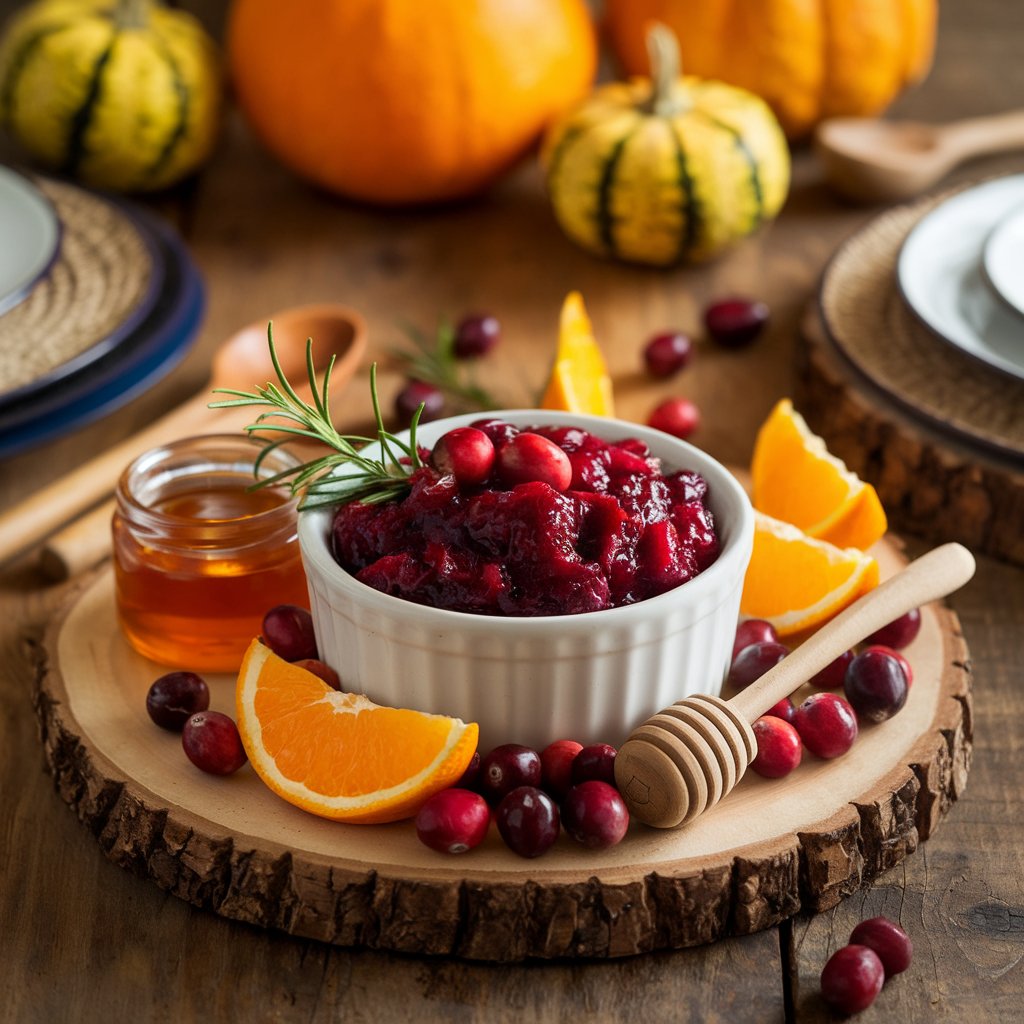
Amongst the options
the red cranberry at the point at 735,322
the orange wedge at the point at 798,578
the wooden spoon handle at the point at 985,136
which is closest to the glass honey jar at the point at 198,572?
the orange wedge at the point at 798,578

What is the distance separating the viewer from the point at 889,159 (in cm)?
329

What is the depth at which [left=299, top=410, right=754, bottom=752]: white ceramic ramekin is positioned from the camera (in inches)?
61.7

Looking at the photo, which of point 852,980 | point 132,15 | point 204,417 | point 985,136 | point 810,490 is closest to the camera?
point 852,980

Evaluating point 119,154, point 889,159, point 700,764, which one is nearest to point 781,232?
point 889,159

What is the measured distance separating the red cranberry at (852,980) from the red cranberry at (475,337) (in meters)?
1.59

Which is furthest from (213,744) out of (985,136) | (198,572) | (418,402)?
(985,136)

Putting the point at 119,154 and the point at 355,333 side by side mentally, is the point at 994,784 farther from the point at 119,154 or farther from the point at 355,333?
the point at 119,154

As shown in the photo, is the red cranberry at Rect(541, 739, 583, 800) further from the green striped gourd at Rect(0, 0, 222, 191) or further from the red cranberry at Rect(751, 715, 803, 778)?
the green striped gourd at Rect(0, 0, 222, 191)

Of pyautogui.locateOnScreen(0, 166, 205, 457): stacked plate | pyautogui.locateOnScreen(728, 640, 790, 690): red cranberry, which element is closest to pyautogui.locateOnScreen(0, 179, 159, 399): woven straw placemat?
pyautogui.locateOnScreen(0, 166, 205, 457): stacked plate

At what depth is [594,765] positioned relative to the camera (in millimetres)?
1594

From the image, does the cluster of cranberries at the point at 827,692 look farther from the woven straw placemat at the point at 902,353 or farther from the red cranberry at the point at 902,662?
the woven straw placemat at the point at 902,353

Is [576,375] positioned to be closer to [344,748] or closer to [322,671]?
[322,671]

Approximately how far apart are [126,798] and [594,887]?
57cm

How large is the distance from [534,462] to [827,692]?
0.51m
